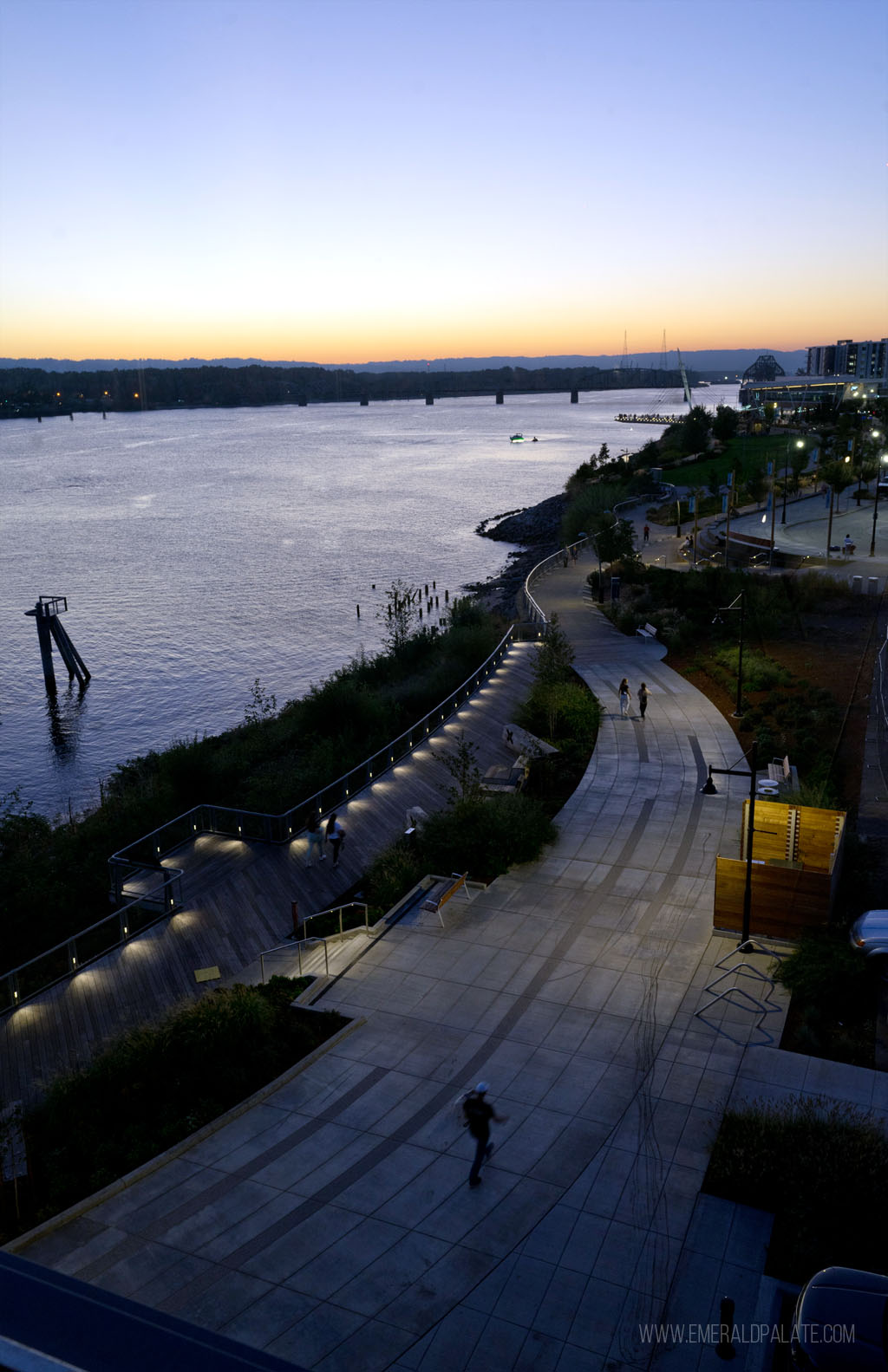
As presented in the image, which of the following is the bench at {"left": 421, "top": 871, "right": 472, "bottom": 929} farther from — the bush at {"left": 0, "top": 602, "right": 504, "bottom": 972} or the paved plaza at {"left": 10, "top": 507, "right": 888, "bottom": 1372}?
the bush at {"left": 0, "top": 602, "right": 504, "bottom": 972}

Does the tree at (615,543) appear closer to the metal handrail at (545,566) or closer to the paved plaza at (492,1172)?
the metal handrail at (545,566)

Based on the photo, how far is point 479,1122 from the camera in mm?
9812

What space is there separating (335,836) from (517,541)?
5947cm

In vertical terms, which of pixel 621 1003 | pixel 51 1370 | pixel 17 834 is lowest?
pixel 17 834

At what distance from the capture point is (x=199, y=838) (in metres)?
18.7

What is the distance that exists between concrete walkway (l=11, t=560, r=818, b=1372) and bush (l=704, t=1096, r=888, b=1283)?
18.3 inches

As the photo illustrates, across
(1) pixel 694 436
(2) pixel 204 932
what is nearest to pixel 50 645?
(2) pixel 204 932

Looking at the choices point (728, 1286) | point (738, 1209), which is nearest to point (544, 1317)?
point (728, 1286)

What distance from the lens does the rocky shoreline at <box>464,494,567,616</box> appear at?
172 ft

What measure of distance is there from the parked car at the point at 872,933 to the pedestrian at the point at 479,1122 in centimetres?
601

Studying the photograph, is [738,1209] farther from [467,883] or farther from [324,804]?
[324,804]

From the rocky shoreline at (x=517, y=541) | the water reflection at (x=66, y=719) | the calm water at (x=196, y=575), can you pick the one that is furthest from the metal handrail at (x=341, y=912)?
the rocky shoreline at (x=517, y=541)

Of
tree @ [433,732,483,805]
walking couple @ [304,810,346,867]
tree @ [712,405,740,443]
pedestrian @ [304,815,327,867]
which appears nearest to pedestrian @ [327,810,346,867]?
walking couple @ [304,810,346,867]

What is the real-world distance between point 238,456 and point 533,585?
126348 mm
